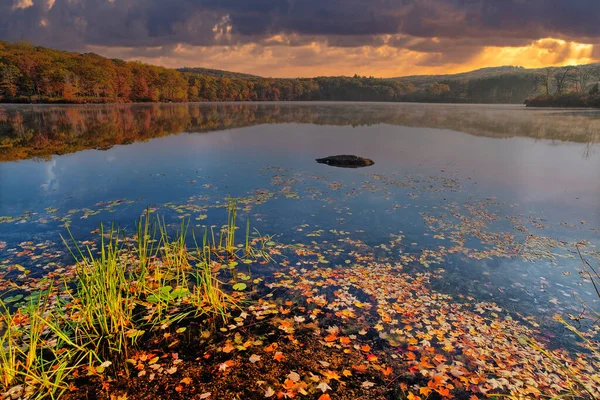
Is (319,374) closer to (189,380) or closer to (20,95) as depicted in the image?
(189,380)

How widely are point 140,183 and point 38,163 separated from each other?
10.7 metres

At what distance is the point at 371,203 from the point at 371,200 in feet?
1.51

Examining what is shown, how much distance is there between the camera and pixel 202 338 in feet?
21.4

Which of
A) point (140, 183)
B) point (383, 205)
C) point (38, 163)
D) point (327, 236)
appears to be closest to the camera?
point (327, 236)

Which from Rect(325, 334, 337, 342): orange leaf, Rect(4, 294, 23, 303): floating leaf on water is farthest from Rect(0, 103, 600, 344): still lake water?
Rect(325, 334, 337, 342): orange leaf

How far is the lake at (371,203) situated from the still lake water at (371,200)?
0.20 ft

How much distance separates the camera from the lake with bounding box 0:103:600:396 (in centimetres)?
927

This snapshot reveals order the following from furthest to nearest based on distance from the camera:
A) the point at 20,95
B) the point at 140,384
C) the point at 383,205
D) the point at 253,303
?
the point at 20,95
the point at 383,205
the point at 253,303
the point at 140,384

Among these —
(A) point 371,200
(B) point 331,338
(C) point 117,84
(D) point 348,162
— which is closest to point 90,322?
(B) point 331,338

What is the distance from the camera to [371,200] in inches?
621

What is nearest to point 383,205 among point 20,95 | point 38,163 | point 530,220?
point 530,220

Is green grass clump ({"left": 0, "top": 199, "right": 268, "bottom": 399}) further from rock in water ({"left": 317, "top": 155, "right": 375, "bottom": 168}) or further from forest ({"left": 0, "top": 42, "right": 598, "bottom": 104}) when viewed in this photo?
forest ({"left": 0, "top": 42, "right": 598, "bottom": 104})

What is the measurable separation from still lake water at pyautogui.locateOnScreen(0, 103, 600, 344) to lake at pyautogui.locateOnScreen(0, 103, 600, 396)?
62 mm

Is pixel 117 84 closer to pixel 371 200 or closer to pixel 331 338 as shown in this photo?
pixel 371 200
